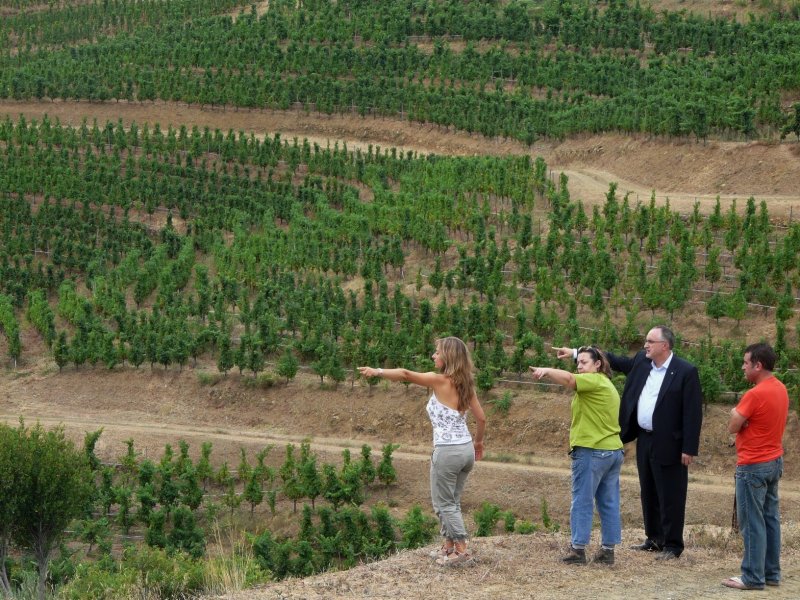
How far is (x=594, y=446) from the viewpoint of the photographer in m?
10.9

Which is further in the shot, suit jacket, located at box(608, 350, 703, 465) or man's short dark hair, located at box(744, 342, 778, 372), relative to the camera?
suit jacket, located at box(608, 350, 703, 465)

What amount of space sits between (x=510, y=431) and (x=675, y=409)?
41.5 feet

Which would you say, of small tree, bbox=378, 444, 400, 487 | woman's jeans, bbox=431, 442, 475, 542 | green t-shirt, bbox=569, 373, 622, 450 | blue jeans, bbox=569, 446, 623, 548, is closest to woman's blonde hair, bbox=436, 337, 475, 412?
woman's jeans, bbox=431, 442, 475, 542

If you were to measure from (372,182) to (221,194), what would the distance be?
15.0 ft

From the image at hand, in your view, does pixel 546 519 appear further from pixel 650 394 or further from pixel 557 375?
pixel 557 375

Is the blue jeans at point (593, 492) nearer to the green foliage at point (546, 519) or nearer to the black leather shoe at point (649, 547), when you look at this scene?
the black leather shoe at point (649, 547)

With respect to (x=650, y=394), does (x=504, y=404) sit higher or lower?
lower

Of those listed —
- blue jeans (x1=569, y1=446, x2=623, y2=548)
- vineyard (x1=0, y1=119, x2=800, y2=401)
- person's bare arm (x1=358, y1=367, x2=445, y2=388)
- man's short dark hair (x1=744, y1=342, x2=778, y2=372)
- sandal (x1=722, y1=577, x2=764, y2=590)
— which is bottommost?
vineyard (x1=0, y1=119, x2=800, y2=401)

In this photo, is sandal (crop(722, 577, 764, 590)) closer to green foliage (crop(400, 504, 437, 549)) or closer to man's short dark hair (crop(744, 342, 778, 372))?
man's short dark hair (crop(744, 342, 778, 372))

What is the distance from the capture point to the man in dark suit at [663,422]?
35.9 ft

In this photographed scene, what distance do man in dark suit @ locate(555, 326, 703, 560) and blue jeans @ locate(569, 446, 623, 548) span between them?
0.35 m

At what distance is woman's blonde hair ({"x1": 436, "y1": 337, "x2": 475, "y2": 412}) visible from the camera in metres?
10.6

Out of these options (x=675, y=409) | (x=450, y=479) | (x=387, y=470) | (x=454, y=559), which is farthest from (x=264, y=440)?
(x=675, y=409)

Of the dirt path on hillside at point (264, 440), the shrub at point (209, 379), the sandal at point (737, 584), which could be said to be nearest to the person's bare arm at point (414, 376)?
the sandal at point (737, 584)
